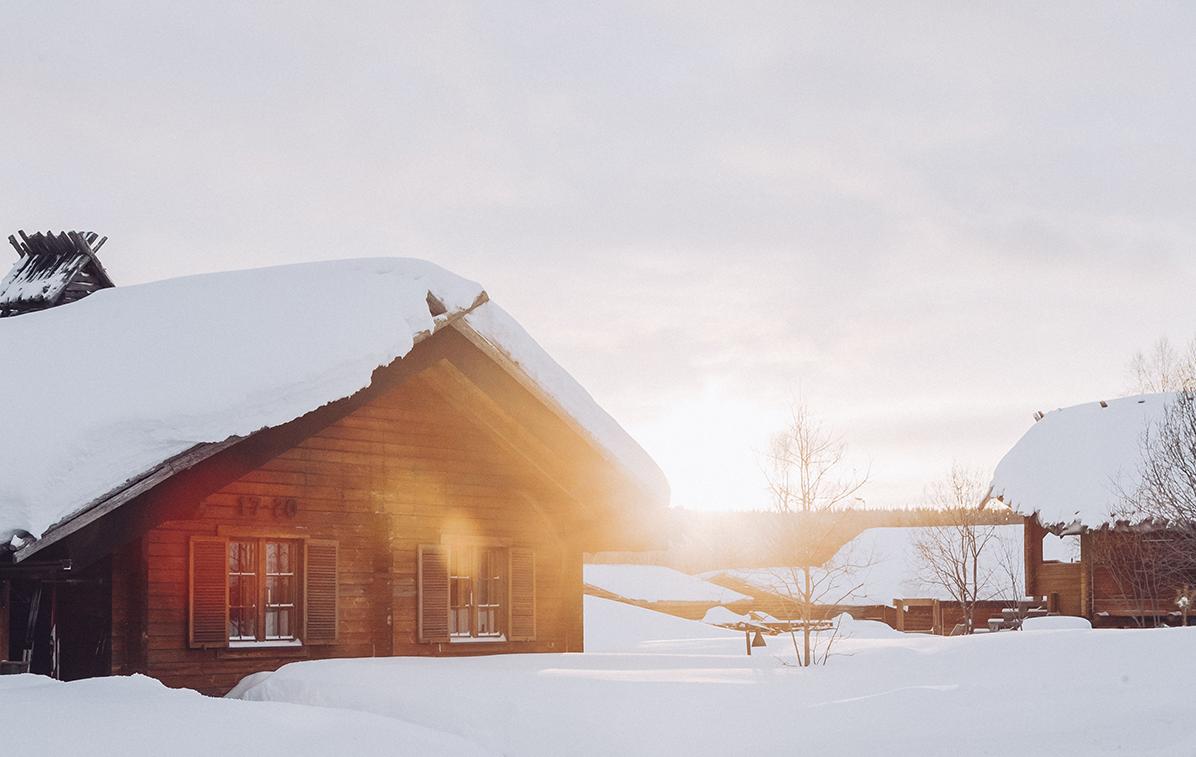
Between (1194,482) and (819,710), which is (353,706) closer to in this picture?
(819,710)

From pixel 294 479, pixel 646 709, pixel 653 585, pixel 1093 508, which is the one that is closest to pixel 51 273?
pixel 294 479

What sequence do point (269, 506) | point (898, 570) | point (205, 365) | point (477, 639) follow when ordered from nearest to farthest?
point (205, 365), point (269, 506), point (477, 639), point (898, 570)

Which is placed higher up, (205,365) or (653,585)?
A: (205,365)

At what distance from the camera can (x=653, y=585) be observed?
49.2m

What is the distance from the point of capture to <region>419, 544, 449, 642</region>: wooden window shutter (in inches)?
612

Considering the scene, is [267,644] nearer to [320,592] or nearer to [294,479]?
[320,592]

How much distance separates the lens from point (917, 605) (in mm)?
44188

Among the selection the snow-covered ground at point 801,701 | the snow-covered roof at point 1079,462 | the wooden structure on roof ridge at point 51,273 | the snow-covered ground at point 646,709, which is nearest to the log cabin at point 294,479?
the snow-covered ground at point 646,709

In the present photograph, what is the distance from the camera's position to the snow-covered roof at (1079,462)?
3125cm

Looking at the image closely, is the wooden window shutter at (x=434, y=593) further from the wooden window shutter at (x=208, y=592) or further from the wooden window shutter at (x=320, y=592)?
the wooden window shutter at (x=208, y=592)

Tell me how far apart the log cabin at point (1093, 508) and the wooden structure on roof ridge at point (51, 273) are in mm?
22002

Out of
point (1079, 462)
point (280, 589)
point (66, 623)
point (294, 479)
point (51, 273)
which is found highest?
point (51, 273)

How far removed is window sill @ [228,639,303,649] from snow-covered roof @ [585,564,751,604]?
108 feet

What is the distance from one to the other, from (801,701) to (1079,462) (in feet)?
79.2
